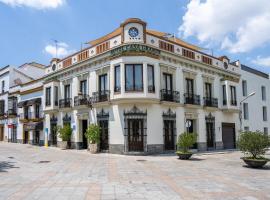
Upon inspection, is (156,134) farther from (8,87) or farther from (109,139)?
(8,87)

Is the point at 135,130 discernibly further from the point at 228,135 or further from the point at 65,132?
the point at 228,135

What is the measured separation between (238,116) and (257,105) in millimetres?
6546

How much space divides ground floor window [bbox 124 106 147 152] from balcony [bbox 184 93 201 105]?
17.4 feet

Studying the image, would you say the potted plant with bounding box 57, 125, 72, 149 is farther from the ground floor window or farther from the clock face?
the clock face

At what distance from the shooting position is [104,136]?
22.8m

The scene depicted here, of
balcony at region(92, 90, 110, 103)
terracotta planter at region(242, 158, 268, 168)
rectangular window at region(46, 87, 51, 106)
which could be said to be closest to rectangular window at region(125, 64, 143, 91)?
balcony at region(92, 90, 110, 103)

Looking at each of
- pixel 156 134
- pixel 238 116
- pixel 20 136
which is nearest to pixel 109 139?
pixel 156 134

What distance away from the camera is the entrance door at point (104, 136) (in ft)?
73.9

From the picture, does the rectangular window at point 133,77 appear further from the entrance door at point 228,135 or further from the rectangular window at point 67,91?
the entrance door at point 228,135

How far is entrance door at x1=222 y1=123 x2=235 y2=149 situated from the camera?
1135 inches

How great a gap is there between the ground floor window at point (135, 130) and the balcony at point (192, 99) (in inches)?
209

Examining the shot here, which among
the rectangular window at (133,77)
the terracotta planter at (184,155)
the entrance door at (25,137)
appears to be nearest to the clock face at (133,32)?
the rectangular window at (133,77)

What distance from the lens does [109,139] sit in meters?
22.0

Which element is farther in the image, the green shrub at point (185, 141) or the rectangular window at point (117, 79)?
the rectangular window at point (117, 79)
